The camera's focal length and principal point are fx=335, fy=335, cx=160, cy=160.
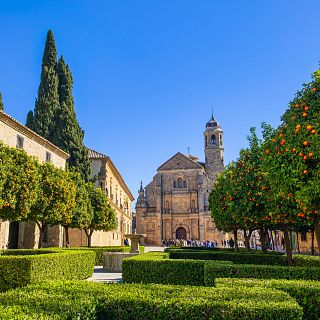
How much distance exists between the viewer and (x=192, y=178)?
56.5 m

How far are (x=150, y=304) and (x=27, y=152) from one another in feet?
64.5

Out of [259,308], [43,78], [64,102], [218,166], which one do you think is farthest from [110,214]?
[218,166]

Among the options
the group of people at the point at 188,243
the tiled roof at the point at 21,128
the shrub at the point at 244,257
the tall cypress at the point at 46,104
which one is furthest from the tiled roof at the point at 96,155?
the shrub at the point at 244,257

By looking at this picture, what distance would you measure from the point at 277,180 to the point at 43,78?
29.1 metres

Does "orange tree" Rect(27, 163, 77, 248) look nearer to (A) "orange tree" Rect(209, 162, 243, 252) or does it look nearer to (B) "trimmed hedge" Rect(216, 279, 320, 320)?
(A) "orange tree" Rect(209, 162, 243, 252)

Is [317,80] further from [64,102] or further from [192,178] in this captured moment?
[192,178]

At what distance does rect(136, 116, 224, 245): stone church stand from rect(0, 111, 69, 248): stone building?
28950mm

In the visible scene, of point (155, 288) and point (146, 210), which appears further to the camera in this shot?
point (146, 210)

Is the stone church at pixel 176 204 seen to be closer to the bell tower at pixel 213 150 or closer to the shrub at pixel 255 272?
the bell tower at pixel 213 150

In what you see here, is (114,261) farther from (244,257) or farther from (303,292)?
(303,292)

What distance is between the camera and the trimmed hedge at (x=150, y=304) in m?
4.41

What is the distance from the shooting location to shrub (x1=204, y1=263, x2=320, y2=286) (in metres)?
8.98

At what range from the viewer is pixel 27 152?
72.9ft

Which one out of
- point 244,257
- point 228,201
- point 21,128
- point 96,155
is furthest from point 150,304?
point 96,155
